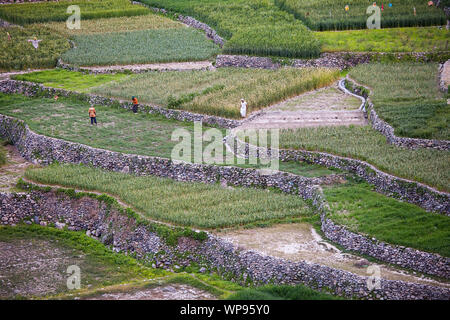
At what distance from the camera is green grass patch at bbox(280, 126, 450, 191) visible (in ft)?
103

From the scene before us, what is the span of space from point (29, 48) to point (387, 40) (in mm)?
26244

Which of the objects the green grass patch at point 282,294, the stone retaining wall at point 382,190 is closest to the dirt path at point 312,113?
the stone retaining wall at point 382,190

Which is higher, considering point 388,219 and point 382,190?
point 382,190

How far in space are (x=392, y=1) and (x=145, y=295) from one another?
3942 centimetres

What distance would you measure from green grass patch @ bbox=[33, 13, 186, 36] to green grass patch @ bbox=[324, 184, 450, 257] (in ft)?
109

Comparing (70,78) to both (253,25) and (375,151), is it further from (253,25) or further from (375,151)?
(375,151)

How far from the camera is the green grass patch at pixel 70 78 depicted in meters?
48.7

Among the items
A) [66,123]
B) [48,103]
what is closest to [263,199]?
[66,123]

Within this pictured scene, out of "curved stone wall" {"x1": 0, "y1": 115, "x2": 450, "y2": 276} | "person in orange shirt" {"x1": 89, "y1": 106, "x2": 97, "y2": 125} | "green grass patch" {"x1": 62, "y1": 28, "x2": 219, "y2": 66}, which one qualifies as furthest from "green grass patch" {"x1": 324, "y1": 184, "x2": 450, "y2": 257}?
"green grass patch" {"x1": 62, "y1": 28, "x2": 219, "y2": 66}

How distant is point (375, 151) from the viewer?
35.1m

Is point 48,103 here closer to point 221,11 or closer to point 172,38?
point 172,38

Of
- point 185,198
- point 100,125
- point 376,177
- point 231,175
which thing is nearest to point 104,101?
point 100,125

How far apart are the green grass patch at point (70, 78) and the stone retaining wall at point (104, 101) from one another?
632mm

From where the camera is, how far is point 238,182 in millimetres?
35375
